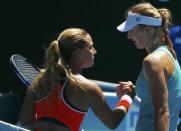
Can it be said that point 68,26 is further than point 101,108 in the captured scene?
Yes

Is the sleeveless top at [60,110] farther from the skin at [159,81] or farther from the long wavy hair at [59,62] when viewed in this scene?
the skin at [159,81]

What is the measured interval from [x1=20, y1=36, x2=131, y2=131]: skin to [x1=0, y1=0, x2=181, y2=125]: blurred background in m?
3.18

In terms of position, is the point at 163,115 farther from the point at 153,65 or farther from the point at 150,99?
the point at 153,65

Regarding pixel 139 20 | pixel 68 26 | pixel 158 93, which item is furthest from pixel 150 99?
pixel 68 26

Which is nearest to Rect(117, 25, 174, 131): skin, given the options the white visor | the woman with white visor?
the woman with white visor

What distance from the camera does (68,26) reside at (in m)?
6.58

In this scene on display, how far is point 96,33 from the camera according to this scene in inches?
260

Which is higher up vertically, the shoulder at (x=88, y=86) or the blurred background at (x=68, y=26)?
the shoulder at (x=88, y=86)

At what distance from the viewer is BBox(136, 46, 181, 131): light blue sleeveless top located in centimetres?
324

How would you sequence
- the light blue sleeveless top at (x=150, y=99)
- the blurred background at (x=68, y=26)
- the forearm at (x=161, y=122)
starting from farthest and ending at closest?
1. the blurred background at (x=68, y=26)
2. the light blue sleeveless top at (x=150, y=99)
3. the forearm at (x=161, y=122)

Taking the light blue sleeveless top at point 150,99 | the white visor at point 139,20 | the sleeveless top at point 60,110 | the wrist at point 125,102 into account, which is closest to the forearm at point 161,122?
the light blue sleeveless top at point 150,99

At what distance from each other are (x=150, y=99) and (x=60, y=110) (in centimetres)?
48

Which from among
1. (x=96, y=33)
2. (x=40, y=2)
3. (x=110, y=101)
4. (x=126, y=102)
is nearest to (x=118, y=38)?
(x=96, y=33)

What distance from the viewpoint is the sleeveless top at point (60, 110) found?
312 cm
